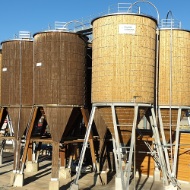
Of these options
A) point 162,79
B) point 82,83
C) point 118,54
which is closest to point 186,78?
point 162,79

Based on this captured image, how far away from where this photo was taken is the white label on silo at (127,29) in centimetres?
2355

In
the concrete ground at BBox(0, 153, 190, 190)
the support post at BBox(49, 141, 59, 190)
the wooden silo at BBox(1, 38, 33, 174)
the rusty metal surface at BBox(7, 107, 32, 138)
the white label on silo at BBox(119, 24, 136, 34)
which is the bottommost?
the concrete ground at BBox(0, 153, 190, 190)

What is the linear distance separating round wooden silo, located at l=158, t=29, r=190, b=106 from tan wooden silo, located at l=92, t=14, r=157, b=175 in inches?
77.8

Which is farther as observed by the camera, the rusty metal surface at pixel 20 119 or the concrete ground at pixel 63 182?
the rusty metal surface at pixel 20 119

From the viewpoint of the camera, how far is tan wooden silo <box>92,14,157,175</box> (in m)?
23.4

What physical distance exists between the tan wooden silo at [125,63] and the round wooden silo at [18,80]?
1022 centimetres

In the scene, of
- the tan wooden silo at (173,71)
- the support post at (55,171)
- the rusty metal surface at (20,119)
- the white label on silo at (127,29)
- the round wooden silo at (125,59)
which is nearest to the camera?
the round wooden silo at (125,59)

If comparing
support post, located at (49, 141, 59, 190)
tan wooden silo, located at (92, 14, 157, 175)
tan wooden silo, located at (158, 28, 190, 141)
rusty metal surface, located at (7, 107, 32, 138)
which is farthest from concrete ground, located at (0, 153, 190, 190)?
tan wooden silo, located at (92, 14, 157, 175)

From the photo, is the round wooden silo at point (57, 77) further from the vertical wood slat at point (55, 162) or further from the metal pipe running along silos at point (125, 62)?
the metal pipe running along silos at point (125, 62)

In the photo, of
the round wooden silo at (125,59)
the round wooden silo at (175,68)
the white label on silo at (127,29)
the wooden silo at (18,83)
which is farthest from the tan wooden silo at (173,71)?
the wooden silo at (18,83)

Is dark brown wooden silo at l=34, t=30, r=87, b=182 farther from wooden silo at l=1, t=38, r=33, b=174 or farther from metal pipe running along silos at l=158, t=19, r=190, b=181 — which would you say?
metal pipe running along silos at l=158, t=19, r=190, b=181

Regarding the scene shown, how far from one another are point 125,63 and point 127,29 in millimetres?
2584

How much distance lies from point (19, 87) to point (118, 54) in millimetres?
13154

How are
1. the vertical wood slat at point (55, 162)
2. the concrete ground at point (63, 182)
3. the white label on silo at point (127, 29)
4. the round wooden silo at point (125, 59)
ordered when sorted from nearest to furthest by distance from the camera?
1. the round wooden silo at point (125, 59)
2. the white label on silo at point (127, 29)
3. the vertical wood slat at point (55, 162)
4. the concrete ground at point (63, 182)
